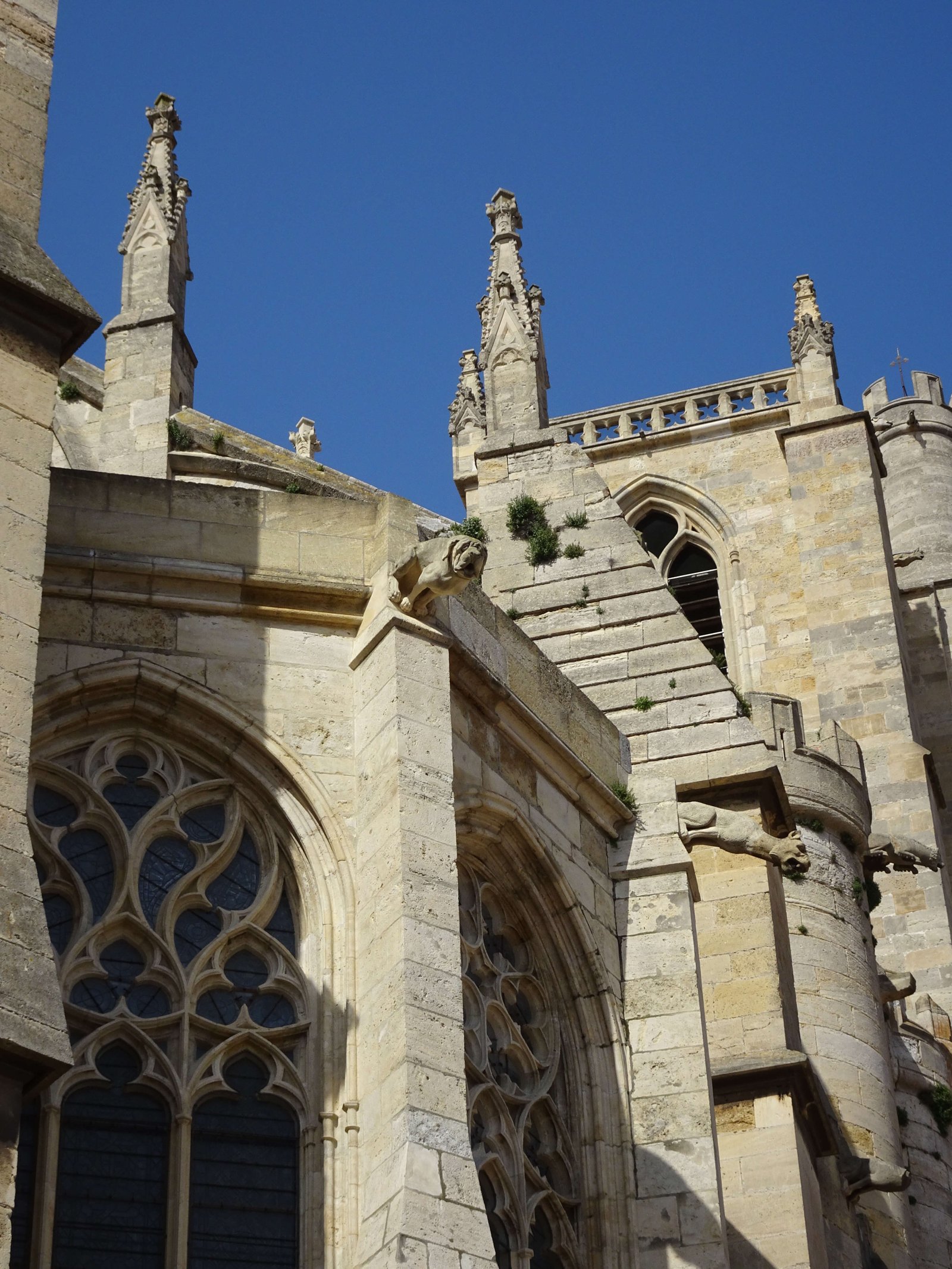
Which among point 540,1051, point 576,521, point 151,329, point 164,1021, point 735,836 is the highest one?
point 151,329

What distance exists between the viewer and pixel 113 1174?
385 inches

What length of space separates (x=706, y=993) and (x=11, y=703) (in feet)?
19.3

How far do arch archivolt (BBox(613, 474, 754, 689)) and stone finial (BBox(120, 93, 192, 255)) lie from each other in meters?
11.7

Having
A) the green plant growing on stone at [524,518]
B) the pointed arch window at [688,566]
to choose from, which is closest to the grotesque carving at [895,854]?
the green plant growing on stone at [524,518]

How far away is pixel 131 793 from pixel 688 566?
22.5 metres

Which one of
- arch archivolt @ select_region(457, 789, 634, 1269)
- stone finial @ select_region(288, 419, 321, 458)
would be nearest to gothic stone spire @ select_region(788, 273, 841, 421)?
stone finial @ select_region(288, 419, 321, 458)

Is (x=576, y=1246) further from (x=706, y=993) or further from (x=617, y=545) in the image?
(x=617, y=545)

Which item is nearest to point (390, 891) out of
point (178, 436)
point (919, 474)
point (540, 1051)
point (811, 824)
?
point (540, 1051)

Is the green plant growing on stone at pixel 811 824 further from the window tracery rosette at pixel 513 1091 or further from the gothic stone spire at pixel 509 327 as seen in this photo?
the window tracery rosette at pixel 513 1091

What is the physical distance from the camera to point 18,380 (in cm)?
954

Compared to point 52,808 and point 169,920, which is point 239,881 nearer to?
point 169,920

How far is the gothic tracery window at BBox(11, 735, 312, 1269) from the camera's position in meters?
9.72

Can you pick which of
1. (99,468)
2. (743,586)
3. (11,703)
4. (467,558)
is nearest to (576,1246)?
(467,558)

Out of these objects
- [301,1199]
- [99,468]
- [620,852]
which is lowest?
[301,1199]
